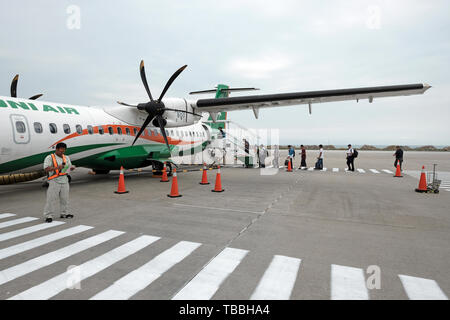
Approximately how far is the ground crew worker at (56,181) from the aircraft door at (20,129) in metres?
3.57

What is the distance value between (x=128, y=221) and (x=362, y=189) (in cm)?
876

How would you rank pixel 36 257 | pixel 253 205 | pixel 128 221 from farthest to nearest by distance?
1. pixel 253 205
2. pixel 128 221
3. pixel 36 257

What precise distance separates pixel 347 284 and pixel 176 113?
10745mm

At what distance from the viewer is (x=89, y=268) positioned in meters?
3.51

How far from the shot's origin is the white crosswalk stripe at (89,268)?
2.88m

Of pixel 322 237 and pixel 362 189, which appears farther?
pixel 362 189

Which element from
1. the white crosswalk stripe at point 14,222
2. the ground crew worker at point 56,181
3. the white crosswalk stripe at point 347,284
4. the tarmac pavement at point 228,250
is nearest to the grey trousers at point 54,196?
the ground crew worker at point 56,181

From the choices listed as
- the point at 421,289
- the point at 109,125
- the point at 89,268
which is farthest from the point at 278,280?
the point at 109,125

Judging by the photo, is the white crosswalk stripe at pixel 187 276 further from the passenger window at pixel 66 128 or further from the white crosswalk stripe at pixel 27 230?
the passenger window at pixel 66 128

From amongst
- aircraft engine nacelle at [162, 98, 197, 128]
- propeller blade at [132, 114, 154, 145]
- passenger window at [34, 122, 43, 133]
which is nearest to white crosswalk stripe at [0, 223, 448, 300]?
passenger window at [34, 122, 43, 133]

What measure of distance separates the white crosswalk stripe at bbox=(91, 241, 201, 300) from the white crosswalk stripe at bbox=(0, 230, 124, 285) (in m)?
1.26
